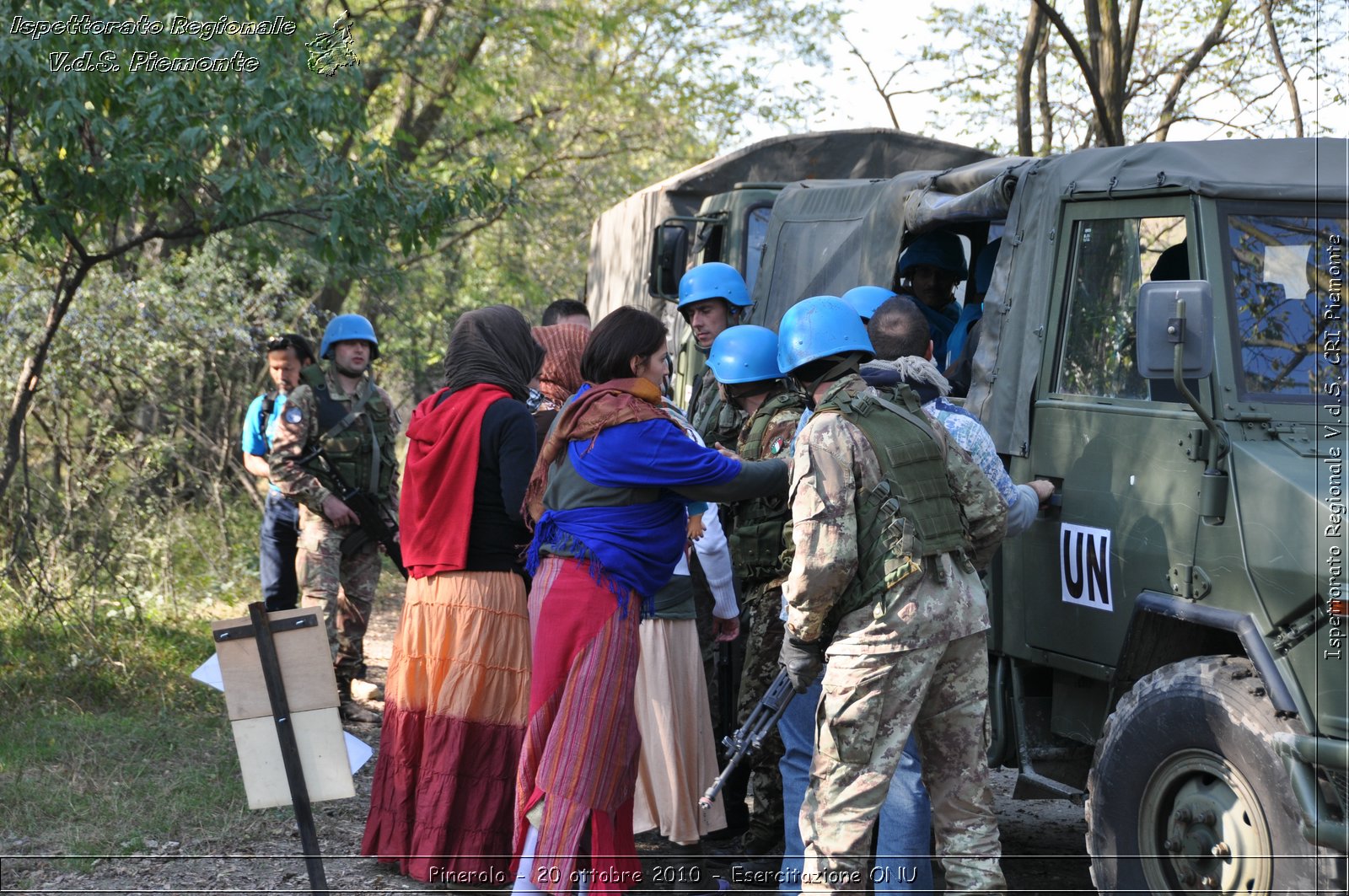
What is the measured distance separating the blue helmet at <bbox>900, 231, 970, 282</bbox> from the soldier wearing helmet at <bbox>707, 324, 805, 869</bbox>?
4.71 ft

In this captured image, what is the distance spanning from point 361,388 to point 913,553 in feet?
13.6

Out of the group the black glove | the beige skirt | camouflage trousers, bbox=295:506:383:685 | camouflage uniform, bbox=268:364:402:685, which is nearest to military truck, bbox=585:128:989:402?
camouflage uniform, bbox=268:364:402:685

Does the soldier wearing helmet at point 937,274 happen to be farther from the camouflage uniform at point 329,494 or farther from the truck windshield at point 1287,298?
the camouflage uniform at point 329,494

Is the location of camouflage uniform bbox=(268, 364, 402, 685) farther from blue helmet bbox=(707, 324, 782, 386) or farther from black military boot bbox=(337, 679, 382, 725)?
blue helmet bbox=(707, 324, 782, 386)

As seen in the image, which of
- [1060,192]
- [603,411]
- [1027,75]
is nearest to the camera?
[603,411]

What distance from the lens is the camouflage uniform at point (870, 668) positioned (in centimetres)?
374

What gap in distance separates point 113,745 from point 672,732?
112 inches

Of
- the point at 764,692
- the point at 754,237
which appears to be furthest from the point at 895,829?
the point at 754,237

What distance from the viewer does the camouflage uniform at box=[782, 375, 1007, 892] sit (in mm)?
3744

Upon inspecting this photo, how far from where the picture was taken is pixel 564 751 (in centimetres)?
409

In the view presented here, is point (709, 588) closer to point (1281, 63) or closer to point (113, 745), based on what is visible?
point (113, 745)

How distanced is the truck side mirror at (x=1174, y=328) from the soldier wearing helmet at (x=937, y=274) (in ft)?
8.10

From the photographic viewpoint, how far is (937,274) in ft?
20.7

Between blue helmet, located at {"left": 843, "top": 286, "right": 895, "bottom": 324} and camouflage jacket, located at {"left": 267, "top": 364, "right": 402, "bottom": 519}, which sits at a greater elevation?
blue helmet, located at {"left": 843, "top": 286, "right": 895, "bottom": 324}
